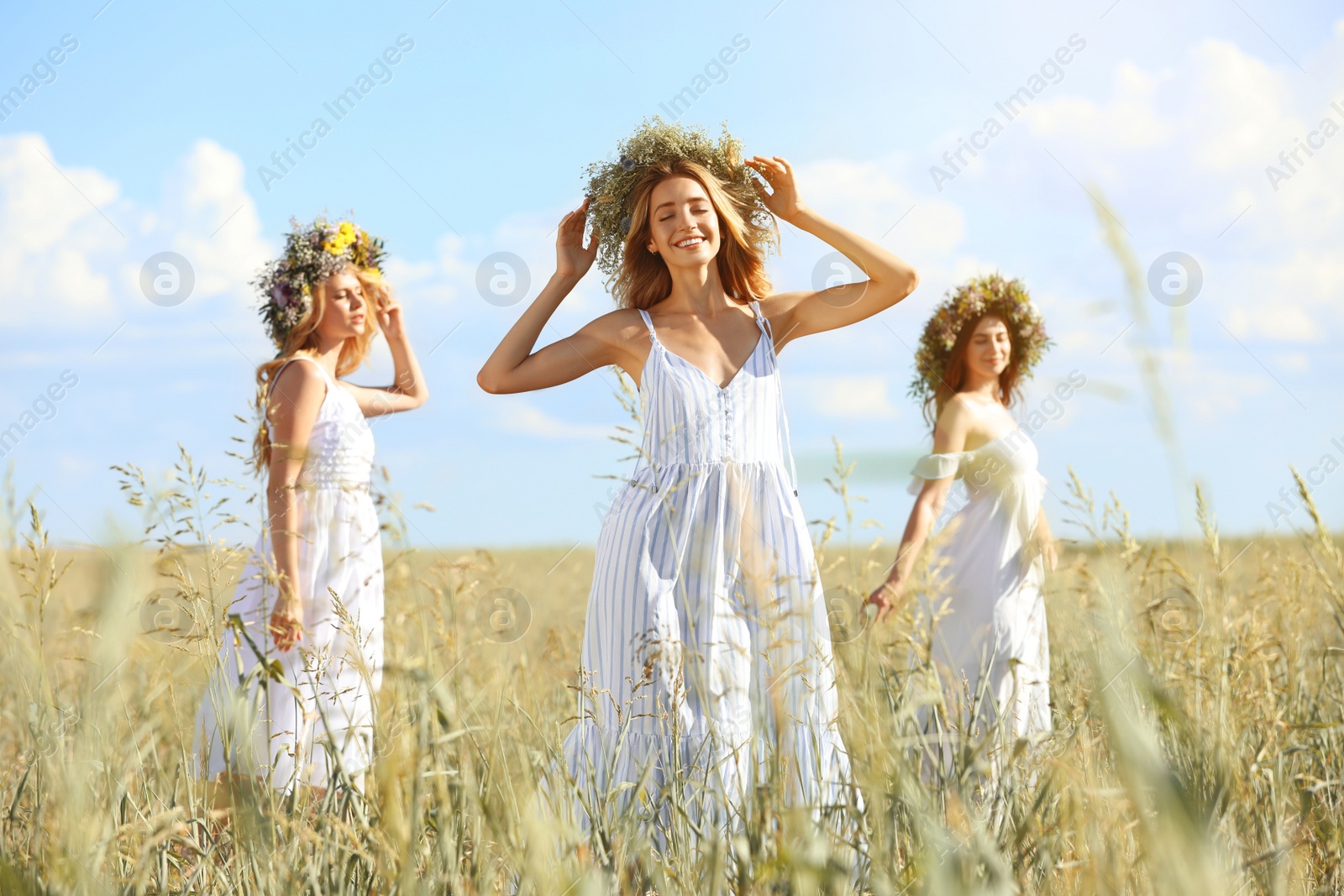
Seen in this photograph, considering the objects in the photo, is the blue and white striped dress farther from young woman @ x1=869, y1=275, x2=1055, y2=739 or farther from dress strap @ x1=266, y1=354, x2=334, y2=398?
dress strap @ x1=266, y1=354, x2=334, y2=398

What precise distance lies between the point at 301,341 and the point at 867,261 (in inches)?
83.9

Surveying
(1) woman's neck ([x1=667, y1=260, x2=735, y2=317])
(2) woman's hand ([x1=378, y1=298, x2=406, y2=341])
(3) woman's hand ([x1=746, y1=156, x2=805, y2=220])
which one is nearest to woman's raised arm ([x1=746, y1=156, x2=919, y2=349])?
(3) woman's hand ([x1=746, y1=156, x2=805, y2=220])

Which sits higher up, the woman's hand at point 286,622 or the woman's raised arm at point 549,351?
the woman's raised arm at point 549,351

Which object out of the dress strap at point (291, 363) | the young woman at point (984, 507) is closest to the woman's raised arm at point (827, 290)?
the young woman at point (984, 507)

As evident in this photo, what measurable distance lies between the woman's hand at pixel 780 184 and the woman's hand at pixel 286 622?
1866 millimetres

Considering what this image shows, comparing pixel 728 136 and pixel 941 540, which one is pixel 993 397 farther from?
pixel 941 540

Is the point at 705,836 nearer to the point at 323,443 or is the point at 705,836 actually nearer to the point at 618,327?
the point at 618,327

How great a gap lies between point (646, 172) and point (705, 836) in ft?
7.02

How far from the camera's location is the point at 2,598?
94 centimetres

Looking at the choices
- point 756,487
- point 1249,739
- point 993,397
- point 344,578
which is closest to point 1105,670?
point 1249,739

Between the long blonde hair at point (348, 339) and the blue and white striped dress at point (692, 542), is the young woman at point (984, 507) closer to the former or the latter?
the blue and white striped dress at point (692, 542)

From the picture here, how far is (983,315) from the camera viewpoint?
4.93 meters

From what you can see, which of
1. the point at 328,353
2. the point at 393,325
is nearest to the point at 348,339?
the point at 328,353

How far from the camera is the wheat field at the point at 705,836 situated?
1020 millimetres
